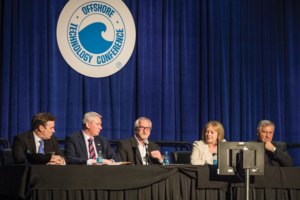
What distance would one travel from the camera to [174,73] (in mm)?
5508

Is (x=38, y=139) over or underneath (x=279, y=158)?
over

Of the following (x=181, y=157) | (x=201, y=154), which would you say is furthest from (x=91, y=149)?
(x=201, y=154)

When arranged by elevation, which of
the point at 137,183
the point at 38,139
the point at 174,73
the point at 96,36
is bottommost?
the point at 137,183

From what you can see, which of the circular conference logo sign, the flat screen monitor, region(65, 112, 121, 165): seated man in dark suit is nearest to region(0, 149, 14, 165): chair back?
region(65, 112, 121, 165): seated man in dark suit

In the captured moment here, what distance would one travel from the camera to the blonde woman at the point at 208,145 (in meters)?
4.13

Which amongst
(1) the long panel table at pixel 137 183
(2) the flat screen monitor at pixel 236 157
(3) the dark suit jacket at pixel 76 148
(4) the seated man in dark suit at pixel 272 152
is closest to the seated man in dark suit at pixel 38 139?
(3) the dark suit jacket at pixel 76 148

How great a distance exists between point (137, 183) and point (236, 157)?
90 centimetres

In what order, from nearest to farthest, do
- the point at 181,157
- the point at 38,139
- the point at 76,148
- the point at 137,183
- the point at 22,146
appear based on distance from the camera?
the point at 137,183, the point at 22,146, the point at 38,139, the point at 76,148, the point at 181,157

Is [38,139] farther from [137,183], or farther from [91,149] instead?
[137,183]

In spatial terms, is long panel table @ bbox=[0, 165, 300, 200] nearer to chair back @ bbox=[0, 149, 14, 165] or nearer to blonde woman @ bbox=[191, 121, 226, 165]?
blonde woman @ bbox=[191, 121, 226, 165]

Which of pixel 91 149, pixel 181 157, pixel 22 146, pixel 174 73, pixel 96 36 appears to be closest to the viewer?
pixel 22 146

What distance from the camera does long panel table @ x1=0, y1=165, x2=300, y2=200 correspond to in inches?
118

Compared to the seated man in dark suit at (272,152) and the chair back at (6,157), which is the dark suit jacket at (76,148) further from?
the seated man in dark suit at (272,152)

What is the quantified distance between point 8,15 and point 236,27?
11.4ft
